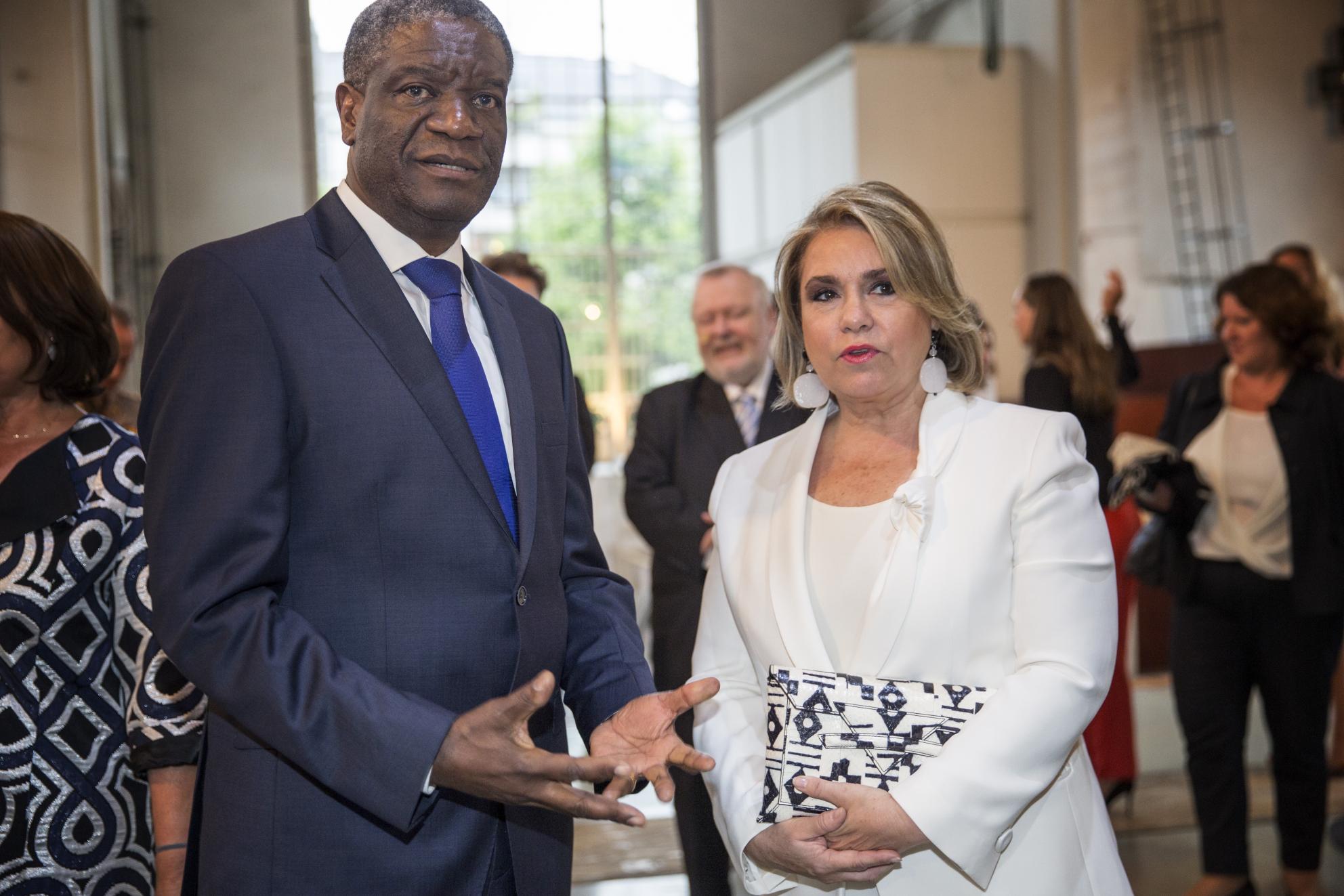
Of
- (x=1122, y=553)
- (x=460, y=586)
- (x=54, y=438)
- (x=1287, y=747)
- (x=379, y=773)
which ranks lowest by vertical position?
(x=1287, y=747)

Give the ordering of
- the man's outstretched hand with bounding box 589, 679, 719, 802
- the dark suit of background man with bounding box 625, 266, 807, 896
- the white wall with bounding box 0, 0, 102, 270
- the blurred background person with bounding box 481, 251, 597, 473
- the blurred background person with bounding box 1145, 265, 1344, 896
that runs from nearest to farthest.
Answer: the man's outstretched hand with bounding box 589, 679, 719, 802, the dark suit of background man with bounding box 625, 266, 807, 896, the blurred background person with bounding box 1145, 265, 1344, 896, the blurred background person with bounding box 481, 251, 597, 473, the white wall with bounding box 0, 0, 102, 270

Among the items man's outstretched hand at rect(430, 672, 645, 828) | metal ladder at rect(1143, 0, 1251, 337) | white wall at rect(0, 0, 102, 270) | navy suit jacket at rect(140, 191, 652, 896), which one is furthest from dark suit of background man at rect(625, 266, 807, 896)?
metal ladder at rect(1143, 0, 1251, 337)

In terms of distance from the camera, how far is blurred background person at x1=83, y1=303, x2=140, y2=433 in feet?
10.4

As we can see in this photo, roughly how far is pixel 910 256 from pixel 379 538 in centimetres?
96

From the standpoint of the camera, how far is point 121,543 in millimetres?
1985

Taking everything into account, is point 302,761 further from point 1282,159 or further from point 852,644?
point 1282,159

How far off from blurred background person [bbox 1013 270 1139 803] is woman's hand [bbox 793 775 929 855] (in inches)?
93.1

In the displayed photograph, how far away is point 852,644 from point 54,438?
1293mm

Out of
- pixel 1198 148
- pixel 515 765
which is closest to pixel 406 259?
pixel 515 765

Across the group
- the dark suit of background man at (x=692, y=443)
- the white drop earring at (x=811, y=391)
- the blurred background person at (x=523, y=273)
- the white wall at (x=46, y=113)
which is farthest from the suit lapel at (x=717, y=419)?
the white wall at (x=46, y=113)

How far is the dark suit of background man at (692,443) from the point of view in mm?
3611

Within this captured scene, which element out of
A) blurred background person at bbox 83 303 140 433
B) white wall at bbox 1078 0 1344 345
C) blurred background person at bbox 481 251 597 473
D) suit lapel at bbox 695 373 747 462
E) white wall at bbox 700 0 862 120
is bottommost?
suit lapel at bbox 695 373 747 462

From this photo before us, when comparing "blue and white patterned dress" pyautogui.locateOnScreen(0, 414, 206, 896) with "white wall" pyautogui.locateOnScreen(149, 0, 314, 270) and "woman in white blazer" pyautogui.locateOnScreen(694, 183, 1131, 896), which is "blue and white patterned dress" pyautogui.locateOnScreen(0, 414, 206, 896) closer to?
"woman in white blazer" pyautogui.locateOnScreen(694, 183, 1131, 896)

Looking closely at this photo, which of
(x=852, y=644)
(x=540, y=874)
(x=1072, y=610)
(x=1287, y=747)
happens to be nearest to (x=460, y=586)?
(x=540, y=874)
